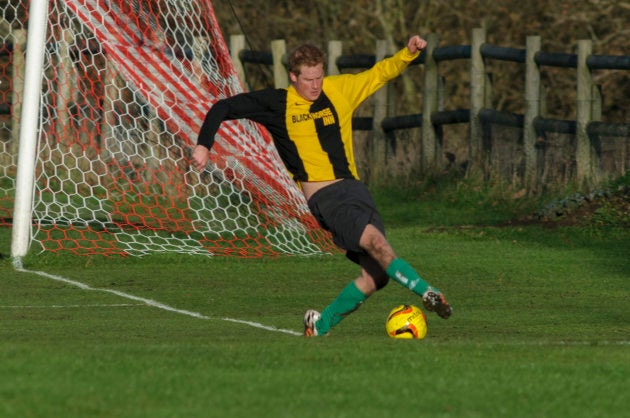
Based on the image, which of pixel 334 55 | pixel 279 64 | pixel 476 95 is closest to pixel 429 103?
pixel 476 95

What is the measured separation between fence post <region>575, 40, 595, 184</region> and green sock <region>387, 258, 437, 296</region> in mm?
9654

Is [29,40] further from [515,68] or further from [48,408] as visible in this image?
[515,68]

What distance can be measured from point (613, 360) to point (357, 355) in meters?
1.39

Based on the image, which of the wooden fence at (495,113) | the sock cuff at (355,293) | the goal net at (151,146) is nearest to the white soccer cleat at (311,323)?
the sock cuff at (355,293)

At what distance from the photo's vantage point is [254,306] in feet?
39.3

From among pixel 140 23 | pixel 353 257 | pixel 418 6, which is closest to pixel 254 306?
pixel 353 257

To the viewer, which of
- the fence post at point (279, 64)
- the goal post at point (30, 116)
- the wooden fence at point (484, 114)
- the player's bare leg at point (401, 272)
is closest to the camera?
the player's bare leg at point (401, 272)

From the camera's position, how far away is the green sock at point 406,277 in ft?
30.4

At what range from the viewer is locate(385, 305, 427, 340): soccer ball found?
9.64 metres

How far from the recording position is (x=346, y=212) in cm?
962

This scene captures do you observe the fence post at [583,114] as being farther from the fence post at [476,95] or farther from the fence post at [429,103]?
the fence post at [429,103]

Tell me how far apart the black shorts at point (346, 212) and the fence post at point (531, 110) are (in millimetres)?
9990

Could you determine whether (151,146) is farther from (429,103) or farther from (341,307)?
(429,103)

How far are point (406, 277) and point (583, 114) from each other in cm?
1000
